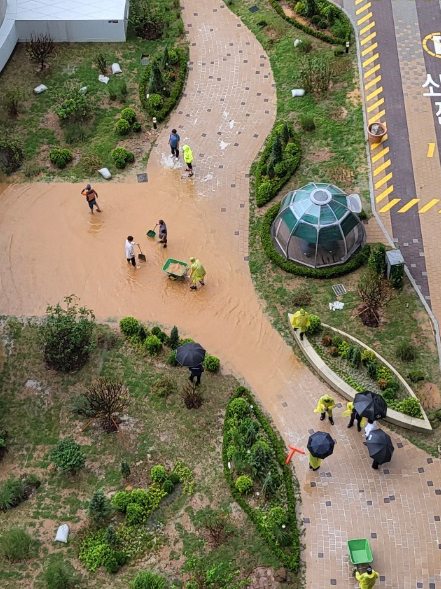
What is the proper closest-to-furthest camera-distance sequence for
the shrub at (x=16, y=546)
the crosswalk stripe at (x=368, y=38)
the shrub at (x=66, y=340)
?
the shrub at (x=16, y=546), the shrub at (x=66, y=340), the crosswalk stripe at (x=368, y=38)

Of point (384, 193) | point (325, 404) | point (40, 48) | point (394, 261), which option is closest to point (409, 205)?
point (384, 193)

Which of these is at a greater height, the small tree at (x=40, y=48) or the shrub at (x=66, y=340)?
the small tree at (x=40, y=48)

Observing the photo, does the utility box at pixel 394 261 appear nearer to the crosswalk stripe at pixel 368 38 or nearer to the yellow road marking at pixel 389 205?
the yellow road marking at pixel 389 205

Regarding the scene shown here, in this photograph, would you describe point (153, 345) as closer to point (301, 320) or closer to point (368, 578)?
point (301, 320)

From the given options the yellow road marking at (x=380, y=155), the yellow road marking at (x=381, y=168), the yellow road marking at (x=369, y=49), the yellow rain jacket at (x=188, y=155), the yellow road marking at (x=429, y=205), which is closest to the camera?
the yellow road marking at (x=429, y=205)

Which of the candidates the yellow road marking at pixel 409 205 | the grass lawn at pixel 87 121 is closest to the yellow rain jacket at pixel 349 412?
the yellow road marking at pixel 409 205

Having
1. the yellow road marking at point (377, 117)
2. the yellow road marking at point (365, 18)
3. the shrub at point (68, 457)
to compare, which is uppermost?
the yellow road marking at point (365, 18)

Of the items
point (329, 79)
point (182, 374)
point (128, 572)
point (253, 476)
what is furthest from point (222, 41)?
point (128, 572)
